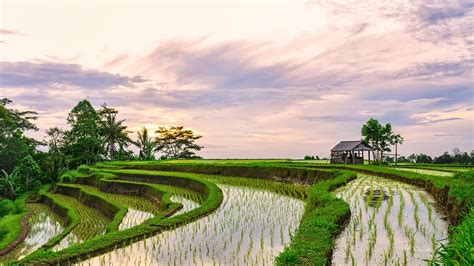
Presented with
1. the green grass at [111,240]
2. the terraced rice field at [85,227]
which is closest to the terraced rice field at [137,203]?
the terraced rice field at [85,227]

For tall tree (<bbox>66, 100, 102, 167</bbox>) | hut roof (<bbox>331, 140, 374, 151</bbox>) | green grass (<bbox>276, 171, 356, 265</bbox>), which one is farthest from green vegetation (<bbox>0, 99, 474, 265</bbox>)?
hut roof (<bbox>331, 140, 374, 151</bbox>)

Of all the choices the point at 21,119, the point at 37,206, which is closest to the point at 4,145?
the point at 21,119

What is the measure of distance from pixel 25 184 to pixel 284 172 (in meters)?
21.8

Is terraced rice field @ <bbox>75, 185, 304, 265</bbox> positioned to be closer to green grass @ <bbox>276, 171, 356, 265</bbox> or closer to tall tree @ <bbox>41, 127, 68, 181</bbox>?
green grass @ <bbox>276, 171, 356, 265</bbox>

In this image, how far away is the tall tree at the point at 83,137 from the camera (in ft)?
134

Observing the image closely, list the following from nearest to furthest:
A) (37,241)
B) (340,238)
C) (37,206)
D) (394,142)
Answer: (340,238) < (37,241) < (37,206) < (394,142)

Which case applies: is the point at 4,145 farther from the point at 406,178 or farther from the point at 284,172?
the point at 406,178

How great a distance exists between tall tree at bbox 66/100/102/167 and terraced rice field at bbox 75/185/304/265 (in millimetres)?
31009

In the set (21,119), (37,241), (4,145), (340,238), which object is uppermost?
(21,119)

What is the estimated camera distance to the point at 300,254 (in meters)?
6.43

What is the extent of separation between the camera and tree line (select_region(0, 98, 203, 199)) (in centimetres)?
3159

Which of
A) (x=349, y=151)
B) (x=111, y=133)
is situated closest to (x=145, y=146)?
(x=111, y=133)

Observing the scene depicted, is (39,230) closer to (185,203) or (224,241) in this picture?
(185,203)

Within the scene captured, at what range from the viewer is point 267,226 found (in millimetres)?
10352
